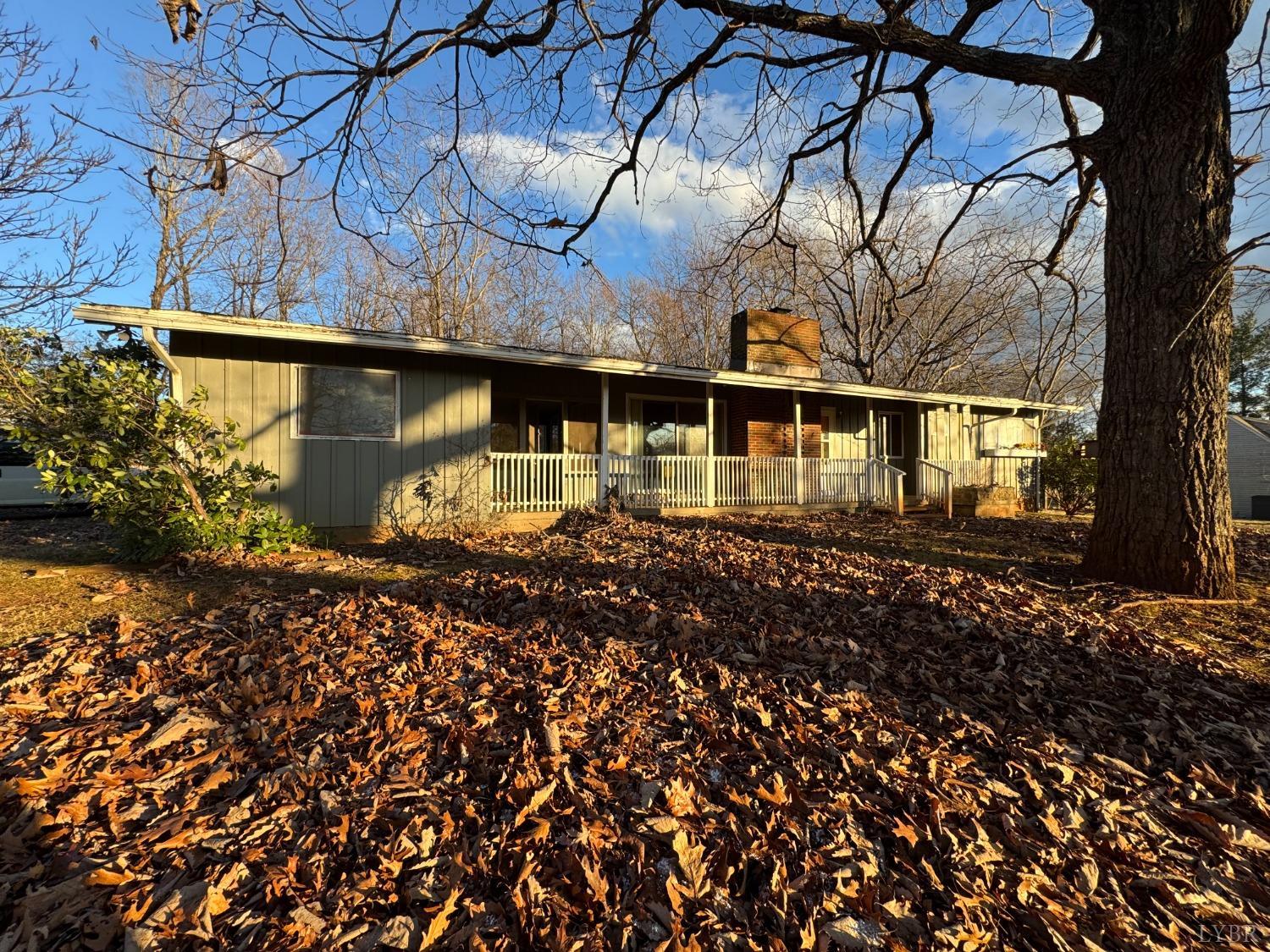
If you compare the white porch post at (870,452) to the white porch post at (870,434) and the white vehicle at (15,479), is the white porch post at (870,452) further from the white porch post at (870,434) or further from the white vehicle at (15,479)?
the white vehicle at (15,479)

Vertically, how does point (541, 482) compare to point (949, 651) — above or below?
above

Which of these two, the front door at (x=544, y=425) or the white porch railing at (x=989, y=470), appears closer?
the front door at (x=544, y=425)

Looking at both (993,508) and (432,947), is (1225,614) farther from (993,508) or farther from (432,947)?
(993,508)

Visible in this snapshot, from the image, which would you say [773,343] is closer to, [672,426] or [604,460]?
[672,426]

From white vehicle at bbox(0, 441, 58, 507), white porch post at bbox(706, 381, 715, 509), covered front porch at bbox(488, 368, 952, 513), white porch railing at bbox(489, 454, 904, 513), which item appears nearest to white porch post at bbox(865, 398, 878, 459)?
covered front porch at bbox(488, 368, 952, 513)

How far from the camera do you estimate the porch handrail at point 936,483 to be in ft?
40.7

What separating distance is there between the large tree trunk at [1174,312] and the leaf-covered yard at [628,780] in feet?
3.73

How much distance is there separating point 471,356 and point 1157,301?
303 inches

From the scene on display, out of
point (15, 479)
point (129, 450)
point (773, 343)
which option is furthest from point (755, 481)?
point (15, 479)

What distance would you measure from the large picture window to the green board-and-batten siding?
107 millimetres

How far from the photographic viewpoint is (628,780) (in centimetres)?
218

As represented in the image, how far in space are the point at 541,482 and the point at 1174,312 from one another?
302 inches

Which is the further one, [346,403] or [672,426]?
[672,426]

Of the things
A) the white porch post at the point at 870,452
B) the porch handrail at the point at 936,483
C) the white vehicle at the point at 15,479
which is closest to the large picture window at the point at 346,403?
the white vehicle at the point at 15,479
